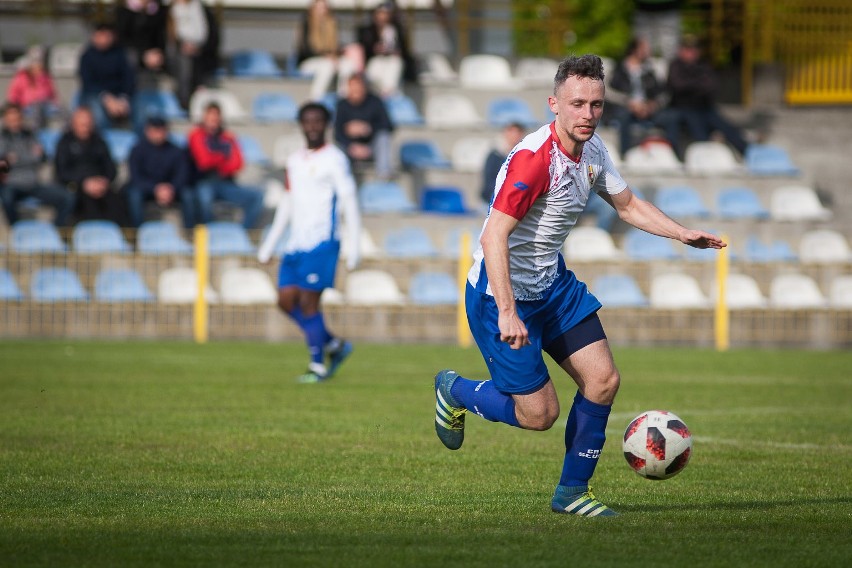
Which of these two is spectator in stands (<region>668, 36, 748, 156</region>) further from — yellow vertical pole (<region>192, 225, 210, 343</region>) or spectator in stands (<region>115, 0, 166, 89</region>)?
yellow vertical pole (<region>192, 225, 210, 343</region>)

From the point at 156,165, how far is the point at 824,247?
34.4 feet

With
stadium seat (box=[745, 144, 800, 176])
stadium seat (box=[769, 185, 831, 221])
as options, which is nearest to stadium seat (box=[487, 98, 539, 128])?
stadium seat (box=[745, 144, 800, 176])

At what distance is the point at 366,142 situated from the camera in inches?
887

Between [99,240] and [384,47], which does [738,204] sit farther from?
[99,240]

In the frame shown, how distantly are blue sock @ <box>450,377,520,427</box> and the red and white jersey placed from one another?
516 millimetres

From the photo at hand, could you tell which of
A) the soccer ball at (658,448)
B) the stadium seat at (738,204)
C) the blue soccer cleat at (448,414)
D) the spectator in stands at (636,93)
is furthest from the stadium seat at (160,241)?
the soccer ball at (658,448)

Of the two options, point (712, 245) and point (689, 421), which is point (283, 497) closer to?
point (712, 245)

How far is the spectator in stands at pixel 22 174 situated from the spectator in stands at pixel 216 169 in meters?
1.92

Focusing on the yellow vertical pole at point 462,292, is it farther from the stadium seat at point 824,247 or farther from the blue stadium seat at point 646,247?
the stadium seat at point 824,247

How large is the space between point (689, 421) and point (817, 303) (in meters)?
10.3

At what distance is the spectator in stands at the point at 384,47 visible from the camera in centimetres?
2488

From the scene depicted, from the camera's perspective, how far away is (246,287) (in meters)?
20.0

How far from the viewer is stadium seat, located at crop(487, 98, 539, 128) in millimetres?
25344

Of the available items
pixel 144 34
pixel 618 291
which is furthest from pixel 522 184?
pixel 144 34
